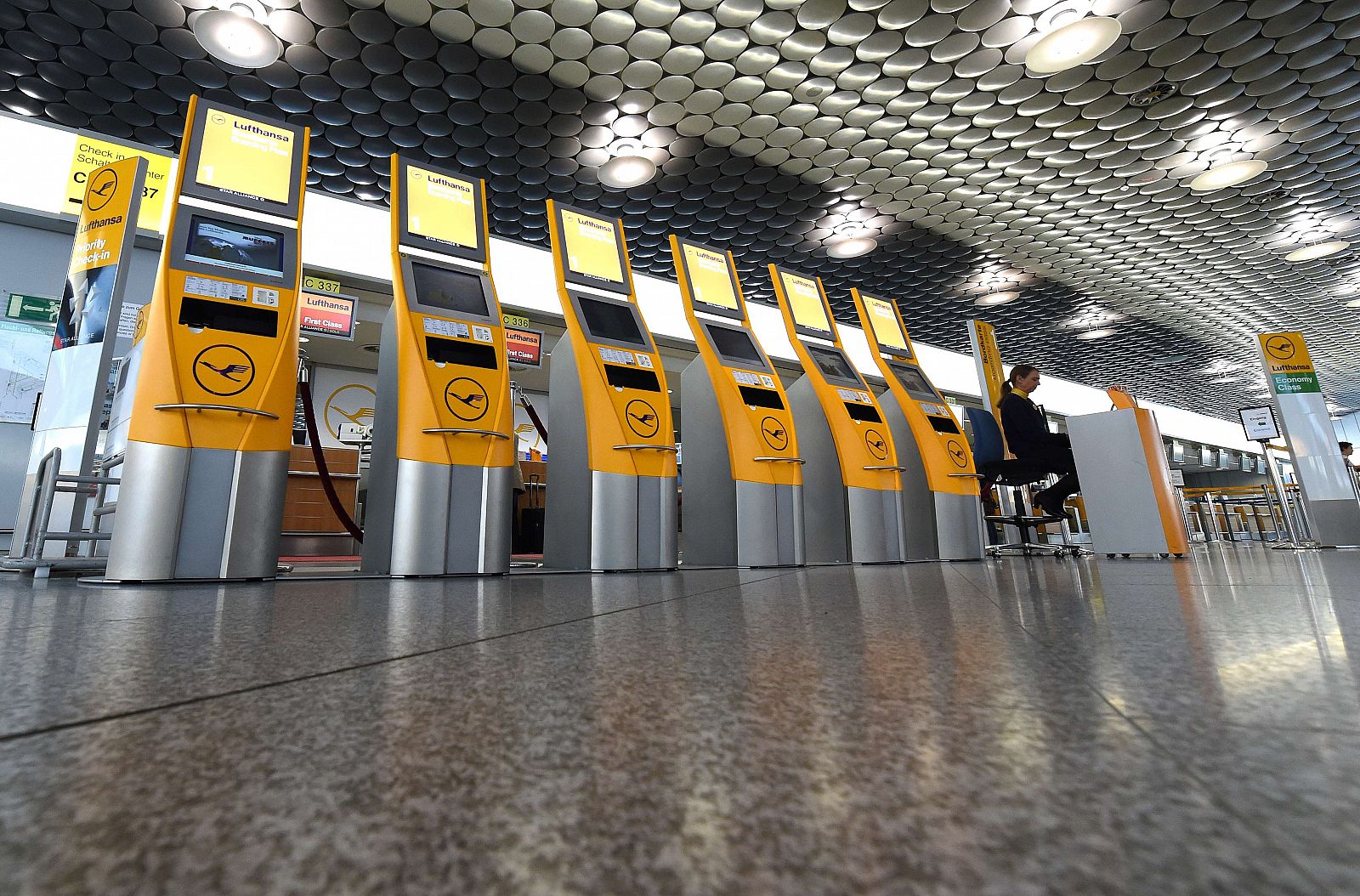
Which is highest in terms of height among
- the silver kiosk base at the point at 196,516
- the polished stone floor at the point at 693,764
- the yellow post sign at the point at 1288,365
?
the yellow post sign at the point at 1288,365

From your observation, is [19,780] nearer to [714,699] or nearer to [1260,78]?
[714,699]

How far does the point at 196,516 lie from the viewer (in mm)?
2303

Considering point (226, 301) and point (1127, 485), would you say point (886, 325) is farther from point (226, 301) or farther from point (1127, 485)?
point (226, 301)

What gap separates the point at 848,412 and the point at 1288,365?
5.34 meters

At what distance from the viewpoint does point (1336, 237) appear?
855 cm

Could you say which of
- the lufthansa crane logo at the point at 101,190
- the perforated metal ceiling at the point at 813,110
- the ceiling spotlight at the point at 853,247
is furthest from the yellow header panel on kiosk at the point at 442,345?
the ceiling spotlight at the point at 853,247

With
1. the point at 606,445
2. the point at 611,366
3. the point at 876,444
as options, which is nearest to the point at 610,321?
the point at 611,366

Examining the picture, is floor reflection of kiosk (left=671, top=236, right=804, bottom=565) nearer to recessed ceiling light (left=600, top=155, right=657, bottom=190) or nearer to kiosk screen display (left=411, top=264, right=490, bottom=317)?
kiosk screen display (left=411, top=264, right=490, bottom=317)

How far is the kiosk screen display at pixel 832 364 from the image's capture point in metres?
4.62

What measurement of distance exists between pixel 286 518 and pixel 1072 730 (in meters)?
5.70

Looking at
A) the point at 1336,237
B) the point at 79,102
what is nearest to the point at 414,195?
the point at 79,102

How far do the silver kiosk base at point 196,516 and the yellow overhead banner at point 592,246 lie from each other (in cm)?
209

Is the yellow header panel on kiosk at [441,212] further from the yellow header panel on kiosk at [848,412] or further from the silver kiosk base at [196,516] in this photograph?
the yellow header panel on kiosk at [848,412]

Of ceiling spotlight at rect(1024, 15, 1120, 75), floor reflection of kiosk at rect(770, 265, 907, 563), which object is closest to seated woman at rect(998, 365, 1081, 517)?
floor reflection of kiosk at rect(770, 265, 907, 563)
